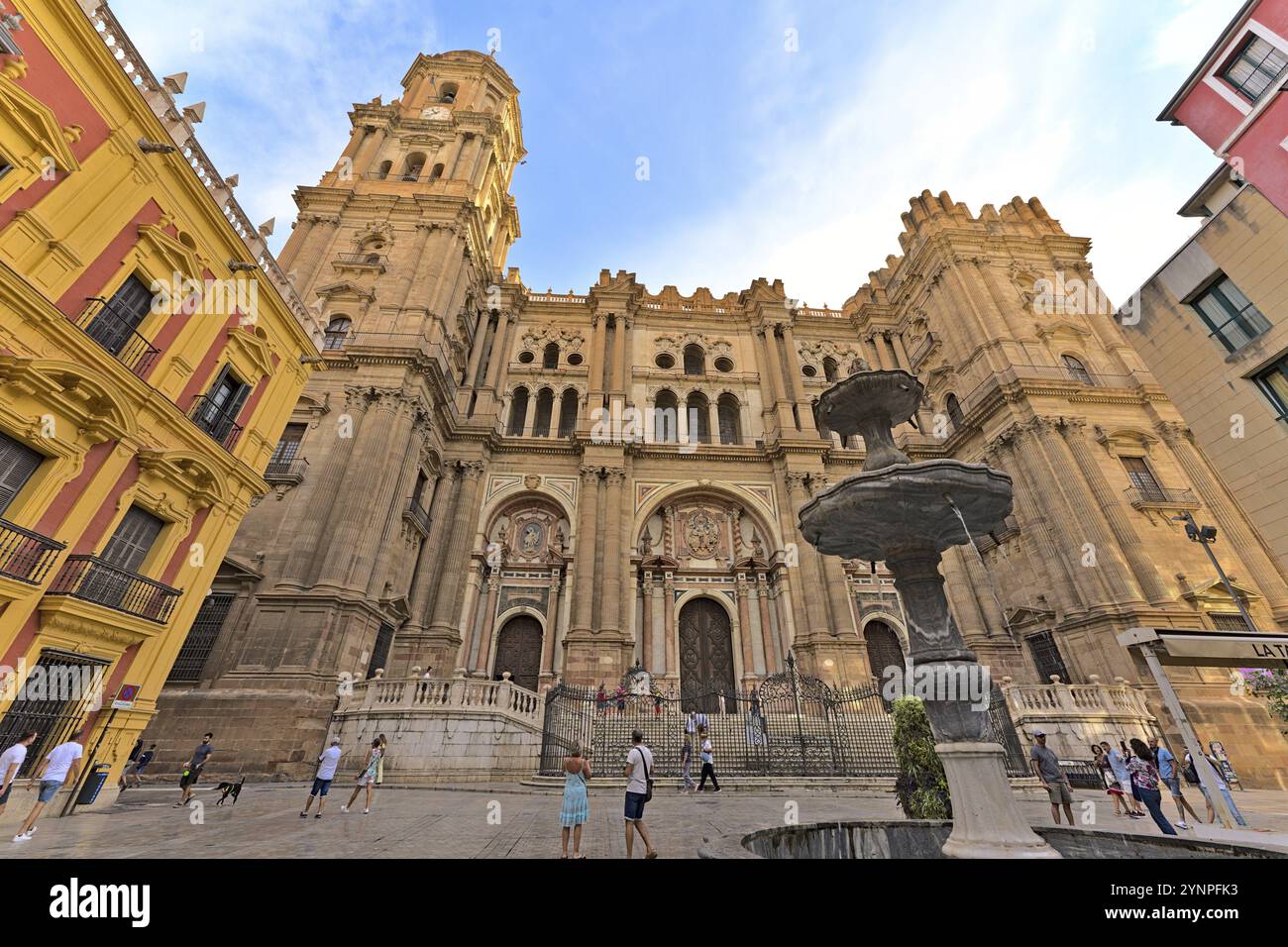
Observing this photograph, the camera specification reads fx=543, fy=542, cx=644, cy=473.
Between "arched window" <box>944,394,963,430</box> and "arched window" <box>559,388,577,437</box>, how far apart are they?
17283 mm

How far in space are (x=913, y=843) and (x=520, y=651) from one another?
16.9 m

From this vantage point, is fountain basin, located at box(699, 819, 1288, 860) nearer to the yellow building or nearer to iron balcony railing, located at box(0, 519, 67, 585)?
iron balcony railing, located at box(0, 519, 67, 585)

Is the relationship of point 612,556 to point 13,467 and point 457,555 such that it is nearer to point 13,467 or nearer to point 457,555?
point 457,555

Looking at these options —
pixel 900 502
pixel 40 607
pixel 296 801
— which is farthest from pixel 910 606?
pixel 40 607

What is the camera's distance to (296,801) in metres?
9.34

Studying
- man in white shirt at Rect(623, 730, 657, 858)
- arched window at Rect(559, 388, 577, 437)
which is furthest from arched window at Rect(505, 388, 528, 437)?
man in white shirt at Rect(623, 730, 657, 858)

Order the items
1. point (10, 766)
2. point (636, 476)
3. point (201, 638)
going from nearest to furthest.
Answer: point (10, 766) → point (201, 638) → point (636, 476)

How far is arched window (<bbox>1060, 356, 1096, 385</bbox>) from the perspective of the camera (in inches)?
864

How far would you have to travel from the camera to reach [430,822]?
698cm

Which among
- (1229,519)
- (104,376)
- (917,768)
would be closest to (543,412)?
(104,376)

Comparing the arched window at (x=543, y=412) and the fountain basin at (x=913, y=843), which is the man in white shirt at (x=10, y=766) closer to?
the fountain basin at (x=913, y=843)

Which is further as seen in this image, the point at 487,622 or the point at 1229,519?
the point at 487,622
